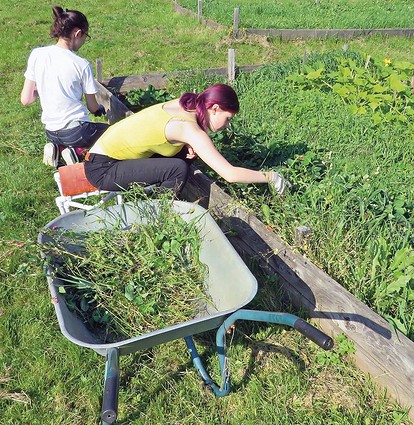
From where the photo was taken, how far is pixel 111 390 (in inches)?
67.4

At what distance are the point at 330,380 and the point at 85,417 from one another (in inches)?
52.7

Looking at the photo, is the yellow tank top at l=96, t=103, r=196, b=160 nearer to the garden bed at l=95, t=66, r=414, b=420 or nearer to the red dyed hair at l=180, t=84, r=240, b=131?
the red dyed hair at l=180, t=84, r=240, b=131

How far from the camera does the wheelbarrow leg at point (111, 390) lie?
161cm

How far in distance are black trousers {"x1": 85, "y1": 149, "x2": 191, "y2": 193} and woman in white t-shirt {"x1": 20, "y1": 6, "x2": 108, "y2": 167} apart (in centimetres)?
62

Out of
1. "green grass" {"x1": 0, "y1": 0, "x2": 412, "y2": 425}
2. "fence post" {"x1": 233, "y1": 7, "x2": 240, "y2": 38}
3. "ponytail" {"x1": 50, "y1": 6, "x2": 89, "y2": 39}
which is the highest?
"ponytail" {"x1": 50, "y1": 6, "x2": 89, "y2": 39}

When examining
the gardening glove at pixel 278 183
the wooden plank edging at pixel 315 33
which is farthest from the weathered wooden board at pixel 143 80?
the wooden plank edging at pixel 315 33

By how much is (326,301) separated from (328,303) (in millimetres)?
17

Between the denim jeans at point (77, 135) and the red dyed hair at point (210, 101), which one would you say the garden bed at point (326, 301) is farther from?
the denim jeans at point (77, 135)

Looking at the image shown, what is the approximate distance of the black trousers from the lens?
3.49 meters

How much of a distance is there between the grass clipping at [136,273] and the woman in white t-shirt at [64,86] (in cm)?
136

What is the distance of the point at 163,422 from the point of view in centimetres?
244

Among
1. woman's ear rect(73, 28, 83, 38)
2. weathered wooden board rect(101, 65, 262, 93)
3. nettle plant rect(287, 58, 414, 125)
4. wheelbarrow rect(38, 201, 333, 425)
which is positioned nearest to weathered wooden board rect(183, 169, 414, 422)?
wheelbarrow rect(38, 201, 333, 425)

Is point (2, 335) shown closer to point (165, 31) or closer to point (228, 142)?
point (228, 142)

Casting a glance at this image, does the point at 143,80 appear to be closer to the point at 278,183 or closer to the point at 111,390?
the point at 278,183
